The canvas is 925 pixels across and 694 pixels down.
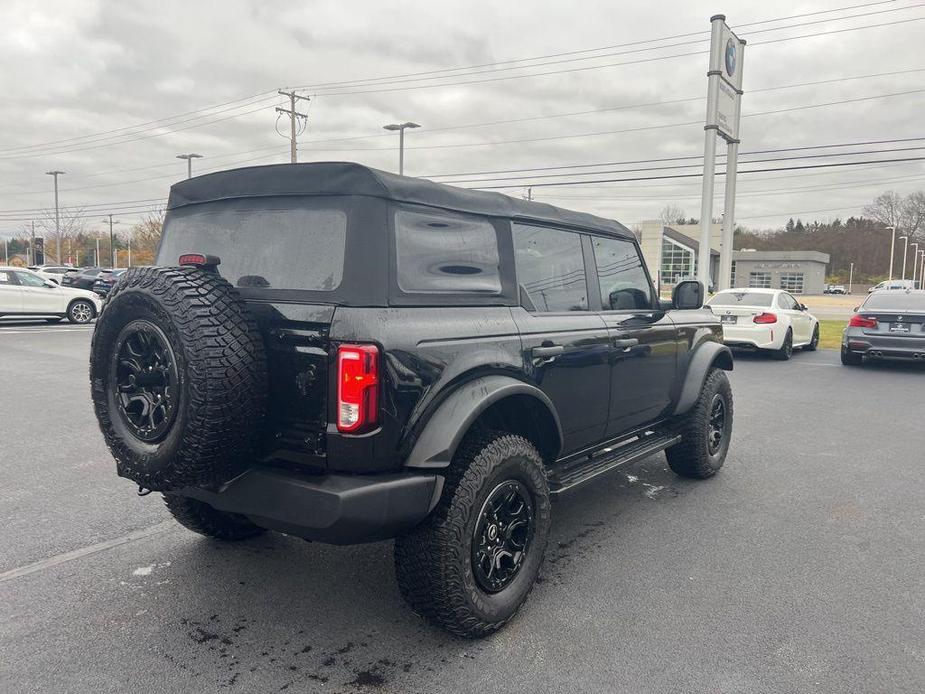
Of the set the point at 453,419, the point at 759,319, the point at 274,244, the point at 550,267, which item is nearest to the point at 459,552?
the point at 453,419

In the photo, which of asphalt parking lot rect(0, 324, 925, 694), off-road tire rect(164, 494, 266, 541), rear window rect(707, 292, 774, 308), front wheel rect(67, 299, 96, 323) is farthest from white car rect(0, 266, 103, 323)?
off-road tire rect(164, 494, 266, 541)

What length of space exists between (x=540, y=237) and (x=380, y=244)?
4.04 ft

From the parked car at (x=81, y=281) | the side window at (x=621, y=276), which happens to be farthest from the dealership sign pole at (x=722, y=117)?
the parked car at (x=81, y=281)

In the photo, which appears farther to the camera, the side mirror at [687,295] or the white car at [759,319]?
the white car at [759,319]

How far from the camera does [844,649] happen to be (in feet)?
9.34

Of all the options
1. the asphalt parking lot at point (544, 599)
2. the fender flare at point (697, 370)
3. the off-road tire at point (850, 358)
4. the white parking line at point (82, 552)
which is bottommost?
the white parking line at point (82, 552)

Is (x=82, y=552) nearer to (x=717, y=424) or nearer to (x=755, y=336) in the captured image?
(x=717, y=424)

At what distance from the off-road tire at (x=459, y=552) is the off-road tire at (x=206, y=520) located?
49.2 inches

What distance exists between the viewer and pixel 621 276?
445cm

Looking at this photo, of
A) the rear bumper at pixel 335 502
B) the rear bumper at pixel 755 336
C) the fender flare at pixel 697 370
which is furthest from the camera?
the rear bumper at pixel 755 336

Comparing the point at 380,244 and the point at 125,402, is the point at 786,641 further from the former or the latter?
the point at 125,402

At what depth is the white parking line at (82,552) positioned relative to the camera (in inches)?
136

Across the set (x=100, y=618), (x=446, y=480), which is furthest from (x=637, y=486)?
(x=100, y=618)

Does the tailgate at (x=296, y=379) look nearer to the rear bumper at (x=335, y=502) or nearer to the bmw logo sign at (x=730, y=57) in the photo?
the rear bumper at (x=335, y=502)
